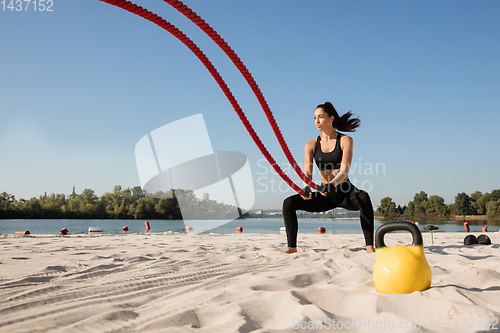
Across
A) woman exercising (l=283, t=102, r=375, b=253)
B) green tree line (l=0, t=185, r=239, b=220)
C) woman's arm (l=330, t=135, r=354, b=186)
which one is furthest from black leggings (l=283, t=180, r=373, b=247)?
green tree line (l=0, t=185, r=239, b=220)

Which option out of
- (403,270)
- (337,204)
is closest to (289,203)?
(337,204)

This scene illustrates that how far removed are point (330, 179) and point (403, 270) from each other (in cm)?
246

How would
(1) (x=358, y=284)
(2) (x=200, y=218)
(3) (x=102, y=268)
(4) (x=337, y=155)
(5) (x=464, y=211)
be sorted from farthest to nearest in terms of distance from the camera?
1. (5) (x=464, y=211)
2. (2) (x=200, y=218)
3. (4) (x=337, y=155)
4. (3) (x=102, y=268)
5. (1) (x=358, y=284)

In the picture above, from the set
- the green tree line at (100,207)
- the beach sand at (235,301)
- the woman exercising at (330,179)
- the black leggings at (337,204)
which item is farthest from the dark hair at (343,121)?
the green tree line at (100,207)

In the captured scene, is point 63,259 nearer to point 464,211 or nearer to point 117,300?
point 117,300

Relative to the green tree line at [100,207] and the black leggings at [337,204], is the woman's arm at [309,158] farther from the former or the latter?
the green tree line at [100,207]

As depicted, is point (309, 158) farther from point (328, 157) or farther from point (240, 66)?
point (240, 66)

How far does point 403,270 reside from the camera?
1833 mm

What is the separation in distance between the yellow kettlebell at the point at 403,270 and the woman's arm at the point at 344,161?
190cm

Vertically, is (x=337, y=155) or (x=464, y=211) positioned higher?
(x=337, y=155)

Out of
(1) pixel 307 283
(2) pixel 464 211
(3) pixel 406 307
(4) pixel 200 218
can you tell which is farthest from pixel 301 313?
(2) pixel 464 211

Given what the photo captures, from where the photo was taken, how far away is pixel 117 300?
1.80 meters

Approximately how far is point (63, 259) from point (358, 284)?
10.4ft

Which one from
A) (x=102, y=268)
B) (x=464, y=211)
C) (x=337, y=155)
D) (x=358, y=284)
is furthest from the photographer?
(x=464, y=211)
